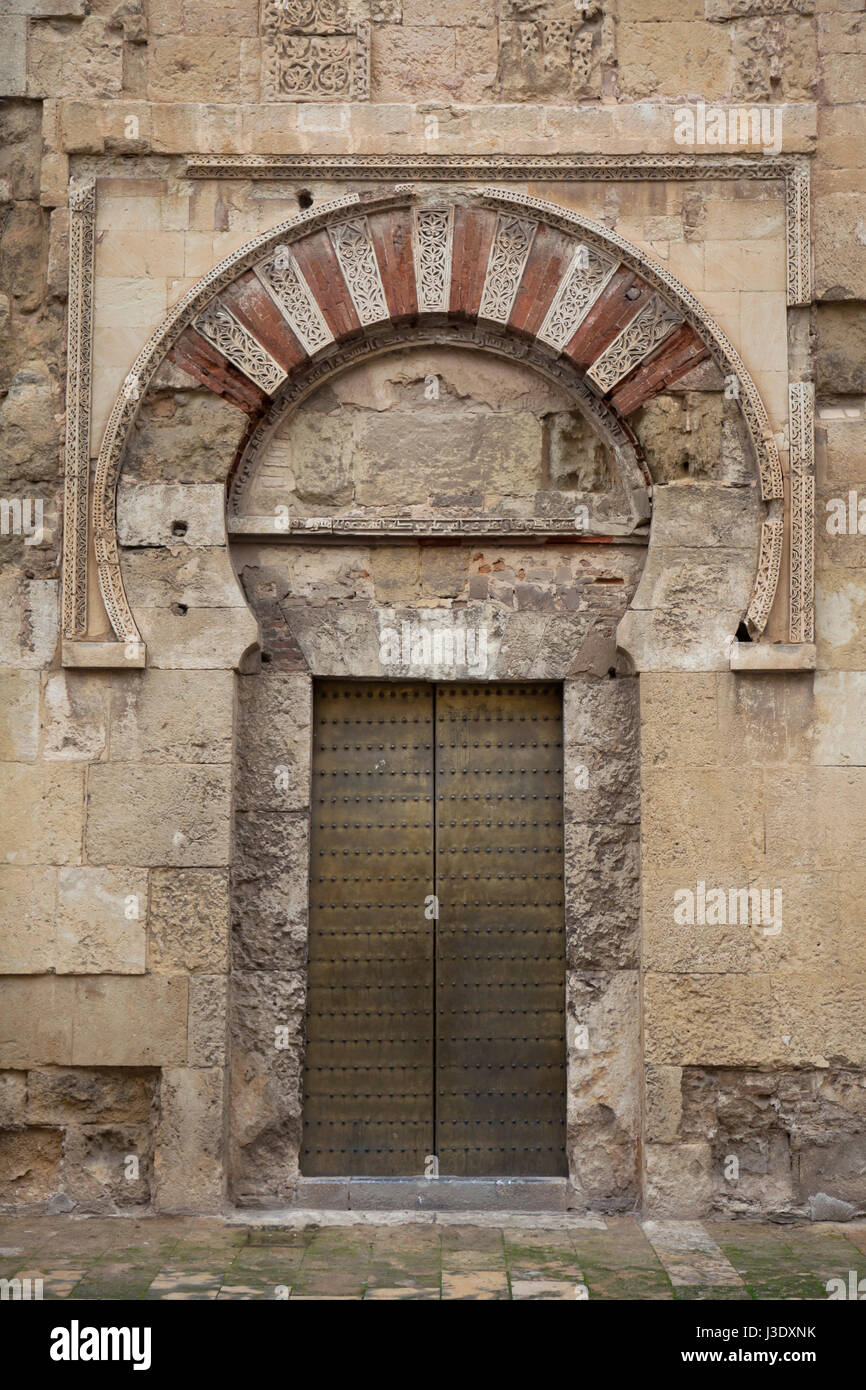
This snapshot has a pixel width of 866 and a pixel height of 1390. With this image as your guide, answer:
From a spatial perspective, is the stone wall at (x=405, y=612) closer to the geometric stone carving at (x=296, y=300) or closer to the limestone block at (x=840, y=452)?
the limestone block at (x=840, y=452)

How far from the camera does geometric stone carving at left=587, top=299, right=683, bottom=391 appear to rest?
6137 mm

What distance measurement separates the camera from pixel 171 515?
6.08 metres

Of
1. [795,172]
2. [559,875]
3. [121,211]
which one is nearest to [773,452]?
[795,172]

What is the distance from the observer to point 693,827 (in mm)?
5957

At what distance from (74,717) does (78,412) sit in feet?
4.46

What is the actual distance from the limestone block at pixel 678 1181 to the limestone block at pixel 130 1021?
2.06 m

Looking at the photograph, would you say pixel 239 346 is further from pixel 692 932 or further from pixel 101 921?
pixel 692 932

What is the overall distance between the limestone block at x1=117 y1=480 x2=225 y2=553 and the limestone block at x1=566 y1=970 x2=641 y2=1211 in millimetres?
2580

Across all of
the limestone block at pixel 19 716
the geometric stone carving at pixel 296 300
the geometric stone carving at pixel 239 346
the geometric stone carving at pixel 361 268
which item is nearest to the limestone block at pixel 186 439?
the geometric stone carving at pixel 239 346

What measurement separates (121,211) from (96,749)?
7.99 feet

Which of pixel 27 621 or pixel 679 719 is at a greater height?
pixel 27 621

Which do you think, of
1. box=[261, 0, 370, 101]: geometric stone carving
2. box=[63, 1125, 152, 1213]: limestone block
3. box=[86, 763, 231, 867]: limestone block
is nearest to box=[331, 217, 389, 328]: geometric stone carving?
box=[261, 0, 370, 101]: geometric stone carving

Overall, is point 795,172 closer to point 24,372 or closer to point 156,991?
point 24,372

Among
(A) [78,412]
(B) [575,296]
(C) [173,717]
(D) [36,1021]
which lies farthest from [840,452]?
(D) [36,1021]
